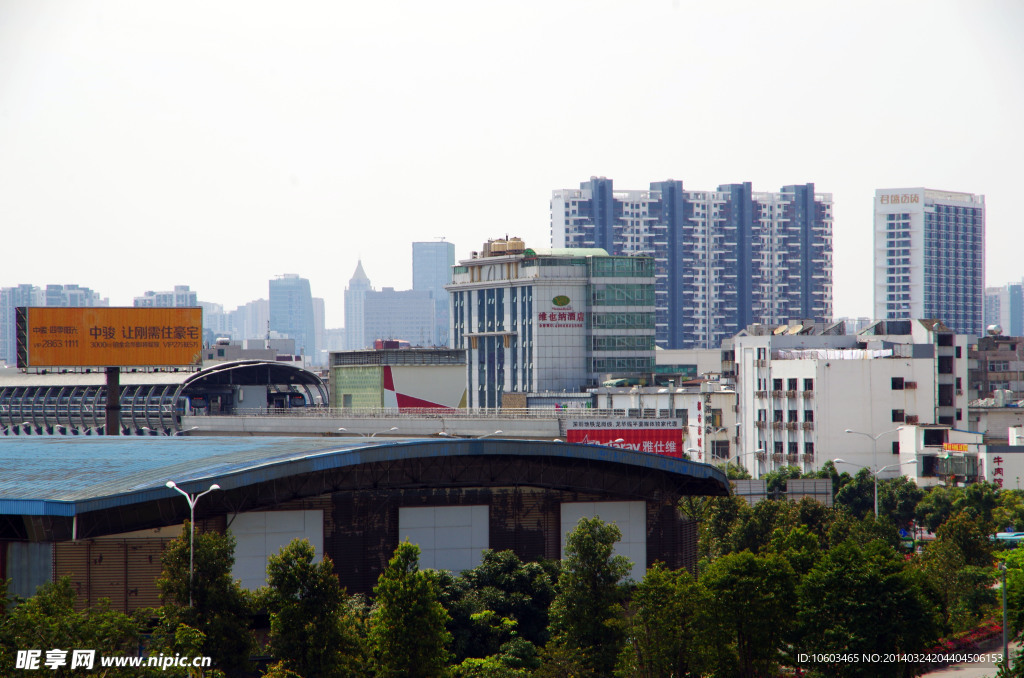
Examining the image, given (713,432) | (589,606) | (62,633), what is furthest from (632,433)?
(62,633)

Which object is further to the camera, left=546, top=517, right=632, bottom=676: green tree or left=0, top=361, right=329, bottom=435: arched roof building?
left=0, top=361, right=329, bottom=435: arched roof building

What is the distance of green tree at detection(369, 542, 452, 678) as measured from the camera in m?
39.4

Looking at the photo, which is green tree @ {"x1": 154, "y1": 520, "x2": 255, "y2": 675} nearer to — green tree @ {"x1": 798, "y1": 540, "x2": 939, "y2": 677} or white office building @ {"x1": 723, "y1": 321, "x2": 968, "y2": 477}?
green tree @ {"x1": 798, "y1": 540, "x2": 939, "y2": 677}

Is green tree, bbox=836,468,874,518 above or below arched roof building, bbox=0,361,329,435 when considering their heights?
below

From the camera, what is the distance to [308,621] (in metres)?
40.2

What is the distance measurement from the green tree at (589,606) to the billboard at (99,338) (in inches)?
2898

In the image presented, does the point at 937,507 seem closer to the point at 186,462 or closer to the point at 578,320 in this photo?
the point at 578,320

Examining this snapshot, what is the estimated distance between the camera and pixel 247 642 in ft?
135

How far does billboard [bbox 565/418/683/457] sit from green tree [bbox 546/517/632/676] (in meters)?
55.6

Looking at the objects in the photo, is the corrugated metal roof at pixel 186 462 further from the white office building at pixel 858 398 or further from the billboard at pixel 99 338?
the white office building at pixel 858 398

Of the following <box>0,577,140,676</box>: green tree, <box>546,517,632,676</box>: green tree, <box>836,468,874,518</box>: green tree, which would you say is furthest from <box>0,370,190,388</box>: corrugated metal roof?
<box>0,577,140,676</box>: green tree

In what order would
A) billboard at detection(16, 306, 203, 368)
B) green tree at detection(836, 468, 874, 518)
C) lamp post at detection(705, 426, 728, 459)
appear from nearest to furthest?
green tree at detection(836, 468, 874, 518), billboard at detection(16, 306, 203, 368), lamp post at detection(705, 426, 728, 459)

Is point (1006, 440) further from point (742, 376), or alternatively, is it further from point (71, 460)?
point (71, 460)

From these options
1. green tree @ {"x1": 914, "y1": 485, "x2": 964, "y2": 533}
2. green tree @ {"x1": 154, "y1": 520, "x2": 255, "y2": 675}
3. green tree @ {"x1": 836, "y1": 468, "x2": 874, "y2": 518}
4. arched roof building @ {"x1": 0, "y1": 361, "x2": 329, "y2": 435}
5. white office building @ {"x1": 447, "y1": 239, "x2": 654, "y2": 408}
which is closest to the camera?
green tree @ {"x1": 154, "y1": 520, "x2": 255, "y2": 675}
